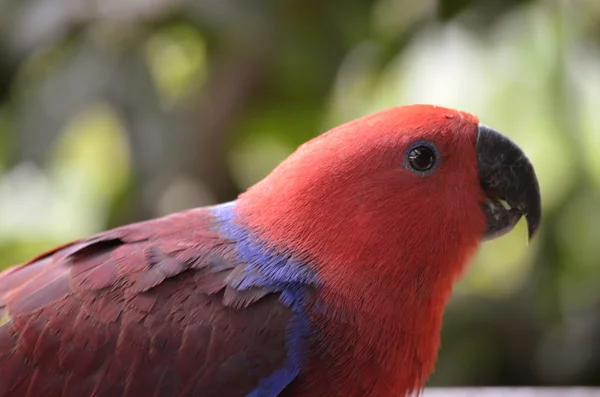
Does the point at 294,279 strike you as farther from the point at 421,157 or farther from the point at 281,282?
the point at 421,157

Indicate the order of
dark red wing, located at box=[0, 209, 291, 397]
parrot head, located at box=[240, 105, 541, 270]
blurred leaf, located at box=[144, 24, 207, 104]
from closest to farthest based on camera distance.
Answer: dark red wing, located at box=[0, 209, 291, 397] < parrot head, located at box=[240, 105, 541, 270] < blurred leaf, located at box=[144, 24, 207, 104]

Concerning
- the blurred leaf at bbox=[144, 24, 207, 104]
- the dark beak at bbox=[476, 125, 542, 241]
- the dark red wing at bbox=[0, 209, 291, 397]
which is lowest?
the dark red wing at bbox=[0, 209, 291, 397]

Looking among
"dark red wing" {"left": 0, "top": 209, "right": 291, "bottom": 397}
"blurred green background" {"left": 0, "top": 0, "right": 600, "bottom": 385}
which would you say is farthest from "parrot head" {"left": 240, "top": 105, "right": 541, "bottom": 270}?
"blurred green background" {"left": 0, "top": 0, "right": 600, "bottom": 385}

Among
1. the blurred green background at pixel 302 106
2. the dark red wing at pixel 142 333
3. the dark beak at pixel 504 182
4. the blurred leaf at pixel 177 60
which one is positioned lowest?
the dark red wing at pixel 142 333

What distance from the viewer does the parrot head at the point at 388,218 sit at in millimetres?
1064

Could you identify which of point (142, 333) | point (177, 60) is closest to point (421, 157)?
point (142, 333)

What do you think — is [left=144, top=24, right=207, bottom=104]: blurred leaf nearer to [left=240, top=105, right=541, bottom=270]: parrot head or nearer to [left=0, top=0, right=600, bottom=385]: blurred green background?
[left=0, top=0, right=600, bottom=385]: blurred green background

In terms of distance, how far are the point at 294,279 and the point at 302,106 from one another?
122 cm

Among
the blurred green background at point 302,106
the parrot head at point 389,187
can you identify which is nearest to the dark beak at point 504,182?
the parrot head at point 389,187

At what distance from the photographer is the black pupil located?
3.70ft

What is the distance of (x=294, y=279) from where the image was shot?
1.06 metres

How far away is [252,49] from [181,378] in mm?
1103

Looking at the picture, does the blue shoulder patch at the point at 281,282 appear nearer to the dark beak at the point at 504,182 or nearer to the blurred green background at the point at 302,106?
the dark beak at the point at 504,182

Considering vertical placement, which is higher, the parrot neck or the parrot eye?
the parrot eye
